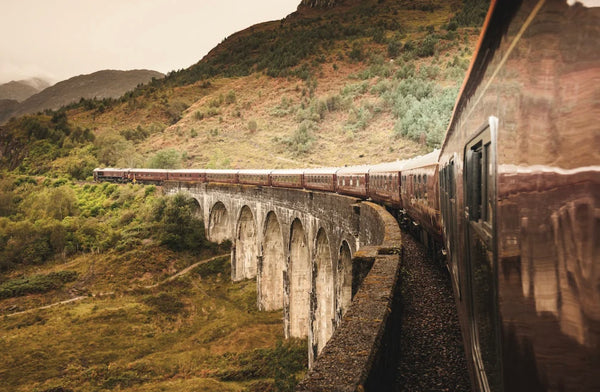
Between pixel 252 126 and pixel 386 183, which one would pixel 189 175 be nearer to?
pixel 386 183

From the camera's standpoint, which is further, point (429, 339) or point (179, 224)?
point (179, 224)

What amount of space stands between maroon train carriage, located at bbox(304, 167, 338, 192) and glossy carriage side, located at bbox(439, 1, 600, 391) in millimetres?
14999

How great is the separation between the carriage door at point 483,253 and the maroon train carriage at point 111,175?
42.5 m

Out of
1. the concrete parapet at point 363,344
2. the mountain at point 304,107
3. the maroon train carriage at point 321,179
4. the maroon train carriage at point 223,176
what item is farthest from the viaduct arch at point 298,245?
the mountain at point 304,107

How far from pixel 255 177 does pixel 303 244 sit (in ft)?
21.2

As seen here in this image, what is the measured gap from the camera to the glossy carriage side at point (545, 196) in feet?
2.72

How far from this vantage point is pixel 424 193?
25.4ft

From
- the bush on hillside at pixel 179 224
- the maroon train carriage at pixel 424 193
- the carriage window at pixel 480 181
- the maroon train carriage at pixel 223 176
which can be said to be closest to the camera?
the carriage window at pixel 480 181

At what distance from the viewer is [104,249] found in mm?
29578

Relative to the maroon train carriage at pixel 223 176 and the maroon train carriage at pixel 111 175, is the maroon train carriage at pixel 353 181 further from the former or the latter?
the maroon train carriage at pixel 111 175

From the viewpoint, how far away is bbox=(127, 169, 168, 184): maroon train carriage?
1391 inches

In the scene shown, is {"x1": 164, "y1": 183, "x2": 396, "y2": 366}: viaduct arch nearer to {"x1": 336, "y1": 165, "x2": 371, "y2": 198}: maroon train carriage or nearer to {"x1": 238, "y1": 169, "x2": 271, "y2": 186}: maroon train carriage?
{"x1": 238, "y1": 169, "x2": 271, "y2": 186}: maroon train carriage

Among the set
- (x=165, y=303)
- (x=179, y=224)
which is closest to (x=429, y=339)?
(x=165, y=303)

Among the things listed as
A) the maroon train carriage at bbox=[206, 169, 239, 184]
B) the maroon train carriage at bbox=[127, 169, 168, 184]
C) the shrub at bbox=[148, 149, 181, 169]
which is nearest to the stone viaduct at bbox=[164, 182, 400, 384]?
the maroon train carriage at bbox=[206, 169, 239, 184]
